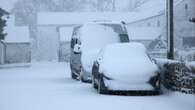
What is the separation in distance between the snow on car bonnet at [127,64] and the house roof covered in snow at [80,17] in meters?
56.8

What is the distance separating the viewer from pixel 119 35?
2172 cm

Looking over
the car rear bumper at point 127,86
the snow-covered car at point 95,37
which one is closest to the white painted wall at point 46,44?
the snow-covered car at point 95,37

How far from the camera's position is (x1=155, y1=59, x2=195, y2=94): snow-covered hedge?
534 inches

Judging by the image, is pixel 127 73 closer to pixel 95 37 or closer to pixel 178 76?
pixel 178 76

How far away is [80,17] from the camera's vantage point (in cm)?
7556

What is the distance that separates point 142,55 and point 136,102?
350cm

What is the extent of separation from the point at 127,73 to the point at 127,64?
1.81ft

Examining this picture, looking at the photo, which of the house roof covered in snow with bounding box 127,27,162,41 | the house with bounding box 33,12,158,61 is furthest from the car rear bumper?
the house with bounding box 33,12,158,61

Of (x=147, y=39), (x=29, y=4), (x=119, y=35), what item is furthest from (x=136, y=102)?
(x=29, y=4)

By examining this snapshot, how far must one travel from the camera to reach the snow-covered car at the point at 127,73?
1491 cm

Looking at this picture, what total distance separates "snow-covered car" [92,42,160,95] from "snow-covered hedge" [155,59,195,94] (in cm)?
46

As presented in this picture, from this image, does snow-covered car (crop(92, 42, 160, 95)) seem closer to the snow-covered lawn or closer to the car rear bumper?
the car rear bumper

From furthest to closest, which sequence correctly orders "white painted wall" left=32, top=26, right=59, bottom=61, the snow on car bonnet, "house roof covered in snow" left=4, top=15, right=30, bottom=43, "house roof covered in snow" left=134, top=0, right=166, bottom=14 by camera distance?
"house roof covered in snow" left=134, top=0, right=166, bottom=14, "white painted wall" left=32, top=26, right=59, bottom=61, "house roof covered in snow" left=4, top=15, right=30, bottom=43, the snow on car bonnet

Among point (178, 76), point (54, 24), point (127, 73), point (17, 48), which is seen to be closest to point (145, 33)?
point (17, 48)
